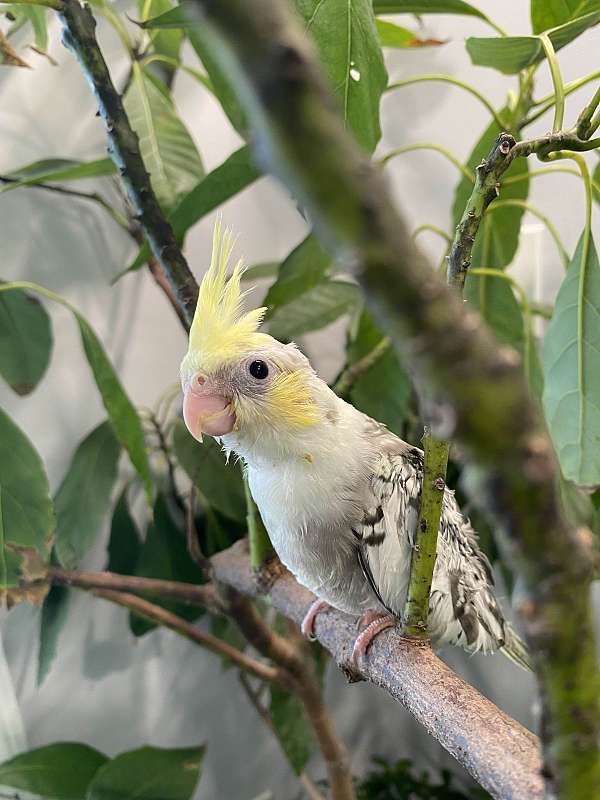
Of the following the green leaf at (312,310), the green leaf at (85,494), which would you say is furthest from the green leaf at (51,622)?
the green leaf at (312,310)

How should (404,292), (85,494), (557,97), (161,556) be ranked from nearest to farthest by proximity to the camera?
1. (404,292)
2. (557,97)
3. (85,494)
4. (161,556)

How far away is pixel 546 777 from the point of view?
0.60ft

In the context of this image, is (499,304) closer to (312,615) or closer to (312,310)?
(312,310)

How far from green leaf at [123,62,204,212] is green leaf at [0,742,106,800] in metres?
0.74

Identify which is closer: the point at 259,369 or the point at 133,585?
the point at 259,369

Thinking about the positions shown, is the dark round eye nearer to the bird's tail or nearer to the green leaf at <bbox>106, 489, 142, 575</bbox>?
the bird's tail

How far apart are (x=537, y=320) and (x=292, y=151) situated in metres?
1.07

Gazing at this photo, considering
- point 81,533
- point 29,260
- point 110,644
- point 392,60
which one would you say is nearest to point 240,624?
point 81,533

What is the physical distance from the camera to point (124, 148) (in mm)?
568

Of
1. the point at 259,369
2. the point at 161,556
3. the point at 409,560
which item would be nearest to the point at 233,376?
the point at 259,369

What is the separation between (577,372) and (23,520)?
22.1 inches

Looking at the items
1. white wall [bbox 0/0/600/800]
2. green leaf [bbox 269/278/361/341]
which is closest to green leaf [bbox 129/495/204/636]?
white wall [bbox 0/0/600/800]

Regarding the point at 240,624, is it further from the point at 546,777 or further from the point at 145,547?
the point at 546,777

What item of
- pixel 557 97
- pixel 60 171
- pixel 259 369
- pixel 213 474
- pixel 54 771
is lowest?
pixel 54 771
